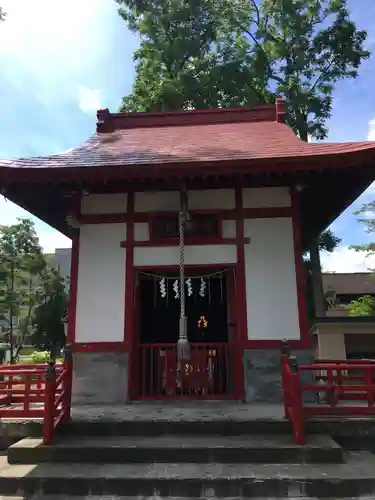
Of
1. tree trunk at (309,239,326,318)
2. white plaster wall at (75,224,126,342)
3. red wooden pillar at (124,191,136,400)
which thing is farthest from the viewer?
tree trunk at (309,239,326,318)

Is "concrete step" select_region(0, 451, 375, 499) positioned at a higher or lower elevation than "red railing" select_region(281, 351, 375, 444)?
lower

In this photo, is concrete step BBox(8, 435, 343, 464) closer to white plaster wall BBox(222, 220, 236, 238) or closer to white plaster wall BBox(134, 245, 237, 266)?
white plaster wall BBox(134, 245, 237, 266)

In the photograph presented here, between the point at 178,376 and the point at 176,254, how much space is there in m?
1.81

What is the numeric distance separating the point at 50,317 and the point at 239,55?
44.4ft

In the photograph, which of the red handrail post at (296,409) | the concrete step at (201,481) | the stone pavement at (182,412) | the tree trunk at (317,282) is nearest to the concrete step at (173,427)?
the stone pavement at (182,412)

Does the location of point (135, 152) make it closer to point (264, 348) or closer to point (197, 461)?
point (264, 348)

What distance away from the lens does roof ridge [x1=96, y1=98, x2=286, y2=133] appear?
923 centimetres

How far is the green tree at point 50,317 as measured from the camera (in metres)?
19.2

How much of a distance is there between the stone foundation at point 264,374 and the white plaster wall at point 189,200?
2293mm

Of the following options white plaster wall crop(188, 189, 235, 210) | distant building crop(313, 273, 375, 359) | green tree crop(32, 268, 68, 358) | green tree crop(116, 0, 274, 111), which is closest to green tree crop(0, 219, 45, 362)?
green tree crop(32, 268, 68, 358)

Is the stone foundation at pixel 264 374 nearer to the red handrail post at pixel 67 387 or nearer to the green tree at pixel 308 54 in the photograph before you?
the red handrail post at pixel 67 387

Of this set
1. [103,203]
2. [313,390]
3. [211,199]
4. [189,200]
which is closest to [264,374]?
[313,390]

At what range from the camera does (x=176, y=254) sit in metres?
6.63

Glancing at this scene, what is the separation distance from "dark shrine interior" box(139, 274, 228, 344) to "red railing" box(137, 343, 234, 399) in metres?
1.56
